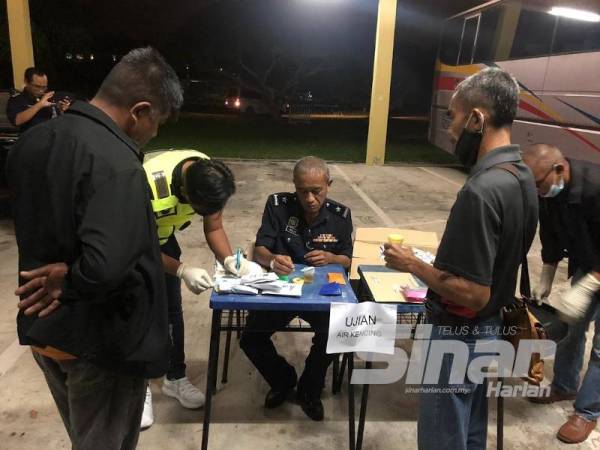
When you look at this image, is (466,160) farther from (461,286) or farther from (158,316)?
(158,316)

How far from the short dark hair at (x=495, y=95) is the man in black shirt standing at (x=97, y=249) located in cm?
101

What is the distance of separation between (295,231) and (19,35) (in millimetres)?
10177

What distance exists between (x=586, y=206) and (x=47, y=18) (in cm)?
2397

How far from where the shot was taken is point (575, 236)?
251 centimetres

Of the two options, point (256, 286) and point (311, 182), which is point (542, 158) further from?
point (256, 286)

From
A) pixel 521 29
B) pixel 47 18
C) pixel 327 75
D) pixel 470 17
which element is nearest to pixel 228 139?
pixel 470 17

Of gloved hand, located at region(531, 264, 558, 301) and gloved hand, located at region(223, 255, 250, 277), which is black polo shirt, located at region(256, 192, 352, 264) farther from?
gloved hand, located at region(531, 264, 558, 301)

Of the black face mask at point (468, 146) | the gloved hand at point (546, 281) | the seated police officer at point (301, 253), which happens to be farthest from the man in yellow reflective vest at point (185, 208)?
the gloved hand at point (546, 281)

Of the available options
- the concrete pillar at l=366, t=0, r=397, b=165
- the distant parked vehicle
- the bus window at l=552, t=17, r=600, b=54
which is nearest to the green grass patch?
the concrete pillar at l=366, t=0, r=397, b=165

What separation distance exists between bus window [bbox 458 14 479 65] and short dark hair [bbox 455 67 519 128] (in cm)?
958

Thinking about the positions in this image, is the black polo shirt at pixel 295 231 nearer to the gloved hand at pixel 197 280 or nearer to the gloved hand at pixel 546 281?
the gloved hand at pixel 197 280

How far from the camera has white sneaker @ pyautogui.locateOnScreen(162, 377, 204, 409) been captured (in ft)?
9.30

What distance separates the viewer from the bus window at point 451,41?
438 inches

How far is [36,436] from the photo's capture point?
255 centimetres
